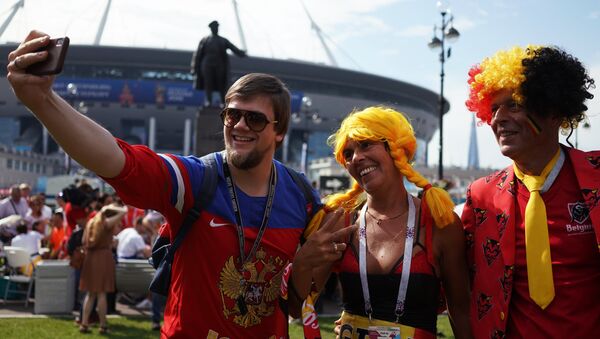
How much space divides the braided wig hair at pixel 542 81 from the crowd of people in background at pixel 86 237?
646cm

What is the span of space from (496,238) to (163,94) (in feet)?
236

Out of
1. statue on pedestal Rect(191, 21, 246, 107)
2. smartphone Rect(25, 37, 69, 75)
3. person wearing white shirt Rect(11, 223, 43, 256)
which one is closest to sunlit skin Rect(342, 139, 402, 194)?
smartphone Rect(25, 37, 69, 75)

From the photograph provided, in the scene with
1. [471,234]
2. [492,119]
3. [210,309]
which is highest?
[492,119]

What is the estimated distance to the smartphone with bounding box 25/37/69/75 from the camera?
1.87 meters

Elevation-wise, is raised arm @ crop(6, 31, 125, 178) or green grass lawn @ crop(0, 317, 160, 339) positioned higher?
raised arm @ crop(6, 31, 125, 178)

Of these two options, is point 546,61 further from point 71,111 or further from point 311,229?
point 71,111

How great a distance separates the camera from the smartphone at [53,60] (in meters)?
1.87

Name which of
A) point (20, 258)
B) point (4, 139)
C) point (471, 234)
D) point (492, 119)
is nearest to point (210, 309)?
point (471, 234)

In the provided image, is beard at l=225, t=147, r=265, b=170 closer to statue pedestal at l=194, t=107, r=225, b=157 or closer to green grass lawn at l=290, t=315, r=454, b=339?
green grass lawn at l=290, t=315, r=454, b=339

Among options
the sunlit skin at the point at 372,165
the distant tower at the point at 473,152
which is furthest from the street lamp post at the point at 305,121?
the sunlit skin at the point at 372,165

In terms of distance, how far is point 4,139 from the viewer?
8062cm

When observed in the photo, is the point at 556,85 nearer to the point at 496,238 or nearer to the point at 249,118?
the point at 496,238

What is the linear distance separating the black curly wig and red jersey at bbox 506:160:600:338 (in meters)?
0.44

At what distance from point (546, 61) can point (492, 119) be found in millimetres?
398
